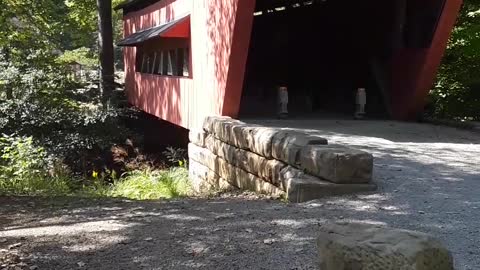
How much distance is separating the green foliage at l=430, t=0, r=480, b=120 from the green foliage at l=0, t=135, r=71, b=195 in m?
8.78

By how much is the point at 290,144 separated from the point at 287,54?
Result: 935cm

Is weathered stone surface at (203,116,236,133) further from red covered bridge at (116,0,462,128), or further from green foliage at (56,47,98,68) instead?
green foliage at (56,47,98,68)

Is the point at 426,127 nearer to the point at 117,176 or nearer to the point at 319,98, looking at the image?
the point at 319,98

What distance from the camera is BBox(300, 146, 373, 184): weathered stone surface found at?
564 cm

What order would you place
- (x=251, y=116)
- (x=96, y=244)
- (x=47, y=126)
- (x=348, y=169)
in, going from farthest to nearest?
1. (x=47, y=126)
2. (x=251, y=116)
3. (x=348, y=169)
4. (x=96, y=244)

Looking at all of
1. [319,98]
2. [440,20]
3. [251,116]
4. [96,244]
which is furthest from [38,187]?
[440,20]

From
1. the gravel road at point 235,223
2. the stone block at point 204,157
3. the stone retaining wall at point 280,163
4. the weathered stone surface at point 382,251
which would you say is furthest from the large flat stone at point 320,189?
the stone block at point 204,157

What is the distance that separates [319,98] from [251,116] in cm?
350

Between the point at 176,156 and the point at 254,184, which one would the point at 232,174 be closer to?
the point at 254,184

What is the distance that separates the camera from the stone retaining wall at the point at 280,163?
18.7 feet

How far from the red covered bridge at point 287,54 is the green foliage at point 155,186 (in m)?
1.28

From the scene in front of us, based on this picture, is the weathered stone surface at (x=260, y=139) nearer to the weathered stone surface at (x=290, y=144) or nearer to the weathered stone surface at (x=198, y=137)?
the weathered stone surface at (x=290, y=144)

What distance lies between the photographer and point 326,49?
14828 millimetres

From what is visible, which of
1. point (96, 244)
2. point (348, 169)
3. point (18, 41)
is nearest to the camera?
point (96, 244)
